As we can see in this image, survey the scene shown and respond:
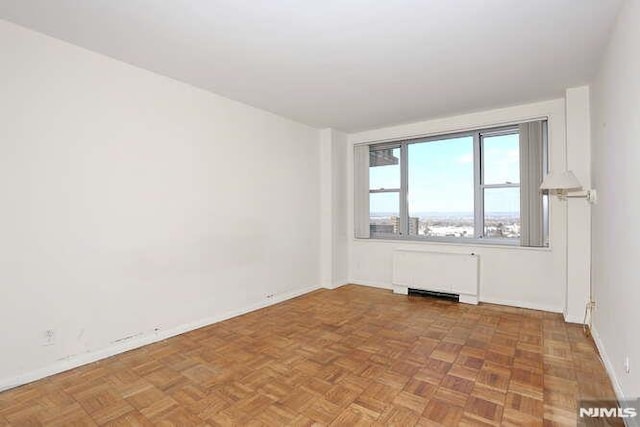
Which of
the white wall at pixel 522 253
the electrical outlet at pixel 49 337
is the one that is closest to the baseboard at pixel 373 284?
the white wall at pixel 522 253

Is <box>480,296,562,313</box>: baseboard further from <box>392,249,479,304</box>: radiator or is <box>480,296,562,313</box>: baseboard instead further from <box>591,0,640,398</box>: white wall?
<box>591,0,640,398</box>: white wall

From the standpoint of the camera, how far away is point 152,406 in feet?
7.23

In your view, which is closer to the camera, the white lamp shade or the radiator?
the white lamp shade

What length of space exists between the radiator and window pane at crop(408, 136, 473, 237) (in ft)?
1.45

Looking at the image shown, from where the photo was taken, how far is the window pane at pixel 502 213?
14.8 feet

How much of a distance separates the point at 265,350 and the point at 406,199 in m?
3.43

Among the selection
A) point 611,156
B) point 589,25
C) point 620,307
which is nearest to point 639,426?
point 620,307

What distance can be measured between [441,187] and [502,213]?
938 mm

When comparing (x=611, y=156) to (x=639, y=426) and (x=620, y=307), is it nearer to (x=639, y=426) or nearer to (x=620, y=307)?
(x=620, y=307)

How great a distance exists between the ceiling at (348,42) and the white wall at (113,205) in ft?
0.97

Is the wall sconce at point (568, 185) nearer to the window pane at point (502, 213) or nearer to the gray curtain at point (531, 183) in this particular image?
the gray curtain at point (531, 183)

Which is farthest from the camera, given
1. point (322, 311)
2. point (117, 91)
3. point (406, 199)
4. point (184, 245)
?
point (406, 199)

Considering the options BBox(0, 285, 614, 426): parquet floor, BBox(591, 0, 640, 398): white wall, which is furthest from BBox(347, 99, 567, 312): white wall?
BBox(591, 0, 640, 398): white wall

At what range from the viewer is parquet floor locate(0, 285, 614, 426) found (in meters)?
2.09
